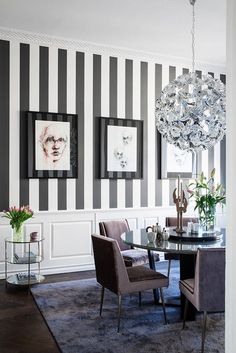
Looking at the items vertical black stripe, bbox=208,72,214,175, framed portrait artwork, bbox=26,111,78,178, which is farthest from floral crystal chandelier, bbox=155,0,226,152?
vertical black stripe, bbox=208,72,214,175

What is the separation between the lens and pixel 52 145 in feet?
15.9

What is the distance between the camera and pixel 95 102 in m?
5.15

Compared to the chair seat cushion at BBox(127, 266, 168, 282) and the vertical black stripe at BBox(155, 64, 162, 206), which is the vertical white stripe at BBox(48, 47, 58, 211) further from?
the chair seat cushion at BBox(127, 266, 168, 282)

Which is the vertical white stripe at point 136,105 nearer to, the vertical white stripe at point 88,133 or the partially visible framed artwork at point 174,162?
the partially visible framed artwork at point 174,162

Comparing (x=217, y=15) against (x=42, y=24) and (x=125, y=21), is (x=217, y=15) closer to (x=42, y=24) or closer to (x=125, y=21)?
(x=125, y=21)

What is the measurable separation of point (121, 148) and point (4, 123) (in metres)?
1.64

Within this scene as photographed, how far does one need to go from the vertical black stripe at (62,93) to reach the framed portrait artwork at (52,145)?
0.11 metres

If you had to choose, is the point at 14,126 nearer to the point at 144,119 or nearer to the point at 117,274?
the point at 144,119

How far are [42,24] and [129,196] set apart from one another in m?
2.58

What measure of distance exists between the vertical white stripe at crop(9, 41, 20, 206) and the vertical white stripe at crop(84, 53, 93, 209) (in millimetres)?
918

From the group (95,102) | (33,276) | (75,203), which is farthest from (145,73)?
(33,276)

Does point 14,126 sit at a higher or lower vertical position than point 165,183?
higher

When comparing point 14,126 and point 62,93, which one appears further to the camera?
point 62,93

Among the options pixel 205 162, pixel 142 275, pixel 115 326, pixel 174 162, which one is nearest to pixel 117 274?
pixel 142 275
